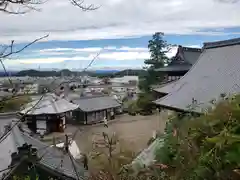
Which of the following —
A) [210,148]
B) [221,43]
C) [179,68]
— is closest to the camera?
[210,148]

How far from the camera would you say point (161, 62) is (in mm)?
24781

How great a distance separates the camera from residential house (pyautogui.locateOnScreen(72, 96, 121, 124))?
2114cm

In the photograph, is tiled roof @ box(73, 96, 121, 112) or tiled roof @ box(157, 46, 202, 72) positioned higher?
tiled roof @ box(157, 46, 202, 72)

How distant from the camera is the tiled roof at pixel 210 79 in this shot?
25.4ft

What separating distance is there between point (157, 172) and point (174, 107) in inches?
201

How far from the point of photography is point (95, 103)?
73.9 ft

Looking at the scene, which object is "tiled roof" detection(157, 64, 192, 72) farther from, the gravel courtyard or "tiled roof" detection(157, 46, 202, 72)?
the gravel courtyard

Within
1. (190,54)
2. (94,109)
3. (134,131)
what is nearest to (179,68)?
(190,54)

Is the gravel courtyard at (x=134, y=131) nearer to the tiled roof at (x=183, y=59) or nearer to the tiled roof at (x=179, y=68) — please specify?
the tiled roof at (x=179, y=68)

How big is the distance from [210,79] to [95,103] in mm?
14489

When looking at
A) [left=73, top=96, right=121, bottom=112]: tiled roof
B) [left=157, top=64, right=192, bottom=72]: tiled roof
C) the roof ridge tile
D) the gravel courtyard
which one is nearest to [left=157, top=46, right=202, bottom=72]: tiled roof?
[left=157, top=64, right=192, bottom=72]: tiled roof

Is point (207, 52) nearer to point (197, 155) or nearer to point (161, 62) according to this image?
point (197, 155)

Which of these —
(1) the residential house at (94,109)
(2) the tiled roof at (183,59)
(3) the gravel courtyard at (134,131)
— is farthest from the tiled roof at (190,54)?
(1) the residential house at (94,109)

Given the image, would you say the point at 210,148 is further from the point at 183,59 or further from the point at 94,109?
the point at 94,109
